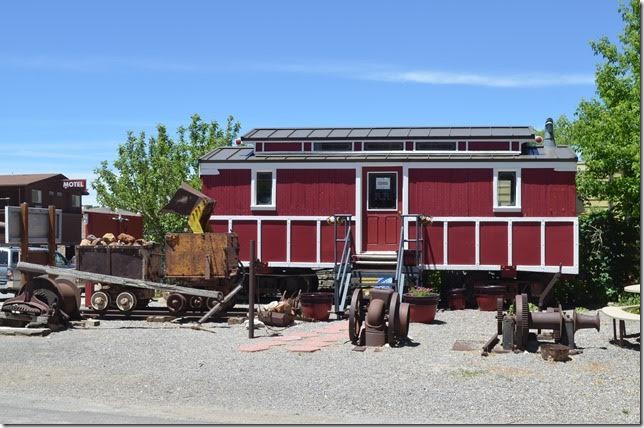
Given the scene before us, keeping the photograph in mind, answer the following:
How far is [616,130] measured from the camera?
1992 centimetres

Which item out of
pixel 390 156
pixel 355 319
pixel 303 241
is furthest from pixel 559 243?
pixel 355 319

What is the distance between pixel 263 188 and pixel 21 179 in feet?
129

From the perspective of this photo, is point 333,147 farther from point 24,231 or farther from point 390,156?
point 24,231

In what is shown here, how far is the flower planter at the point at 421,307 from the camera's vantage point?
15.5m

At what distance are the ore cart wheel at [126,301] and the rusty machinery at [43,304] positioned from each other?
1.21 m

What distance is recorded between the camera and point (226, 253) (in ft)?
56.1

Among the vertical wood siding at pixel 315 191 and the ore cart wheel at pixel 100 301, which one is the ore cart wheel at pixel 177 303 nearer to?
the ore cart wheel at pixel 100 301

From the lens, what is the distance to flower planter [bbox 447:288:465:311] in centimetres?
1845

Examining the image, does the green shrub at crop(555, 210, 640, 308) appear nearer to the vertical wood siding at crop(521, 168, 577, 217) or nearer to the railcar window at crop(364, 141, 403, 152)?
the vertical wood siding at crop(521, 168, 577, 217)

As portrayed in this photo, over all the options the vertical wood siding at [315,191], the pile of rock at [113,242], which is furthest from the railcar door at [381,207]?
the pile of rock at [113,242]

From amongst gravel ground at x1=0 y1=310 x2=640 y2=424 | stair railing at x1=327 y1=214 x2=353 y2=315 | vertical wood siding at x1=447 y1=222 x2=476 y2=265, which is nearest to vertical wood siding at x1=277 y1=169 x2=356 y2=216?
stair railing at x1=327 y1=214 x2=353 y2=315

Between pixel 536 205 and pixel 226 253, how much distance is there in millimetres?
7476

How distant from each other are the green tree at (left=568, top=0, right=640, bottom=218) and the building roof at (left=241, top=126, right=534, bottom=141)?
190 cm

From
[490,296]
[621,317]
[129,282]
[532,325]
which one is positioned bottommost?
[490,296]
